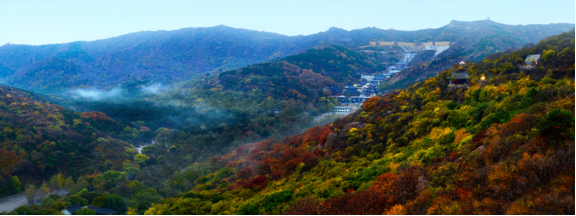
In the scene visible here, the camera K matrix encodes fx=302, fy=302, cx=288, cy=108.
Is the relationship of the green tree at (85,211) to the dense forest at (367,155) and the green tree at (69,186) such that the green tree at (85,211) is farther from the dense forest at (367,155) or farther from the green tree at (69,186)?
the green tree at (69,186)

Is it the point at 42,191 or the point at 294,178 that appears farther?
the point at 42,191

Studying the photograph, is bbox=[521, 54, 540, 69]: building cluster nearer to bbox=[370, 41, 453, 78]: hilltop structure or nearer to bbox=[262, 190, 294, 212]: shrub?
bbox=[262, 190, 294, 212]: shrub

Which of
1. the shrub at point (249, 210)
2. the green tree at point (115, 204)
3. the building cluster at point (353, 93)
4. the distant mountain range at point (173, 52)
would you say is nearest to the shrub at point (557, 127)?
the shrub at point (249, 210)

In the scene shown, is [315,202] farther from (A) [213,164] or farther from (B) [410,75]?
(B) [410,75]

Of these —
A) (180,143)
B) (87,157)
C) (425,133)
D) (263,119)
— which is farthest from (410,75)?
(87,157)

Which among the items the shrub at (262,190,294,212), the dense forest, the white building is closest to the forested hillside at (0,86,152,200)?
the dense forest

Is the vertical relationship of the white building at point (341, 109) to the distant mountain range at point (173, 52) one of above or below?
below
